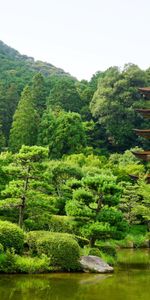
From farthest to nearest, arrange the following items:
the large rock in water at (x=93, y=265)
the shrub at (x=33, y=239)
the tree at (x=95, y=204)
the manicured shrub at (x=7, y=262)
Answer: the tree at (x=95, y=204) < the large rock in water at (x=93, y=265) < the shrub at (x=33, y=239) < the manicured shrub at (x=7, y=262)

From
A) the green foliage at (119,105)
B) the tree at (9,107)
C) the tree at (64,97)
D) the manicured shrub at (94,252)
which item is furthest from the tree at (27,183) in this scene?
the tree at (64,97)

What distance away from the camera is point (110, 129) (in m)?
49.6

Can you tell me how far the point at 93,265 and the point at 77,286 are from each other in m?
3.11

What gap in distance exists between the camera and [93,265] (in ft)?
49.1

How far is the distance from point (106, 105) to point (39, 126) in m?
8.82

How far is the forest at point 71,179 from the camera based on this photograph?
14.6 m

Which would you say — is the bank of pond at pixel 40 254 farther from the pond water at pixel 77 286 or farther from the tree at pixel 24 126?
the tree at pixel 24 126

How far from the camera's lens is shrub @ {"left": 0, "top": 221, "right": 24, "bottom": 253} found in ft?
45.8

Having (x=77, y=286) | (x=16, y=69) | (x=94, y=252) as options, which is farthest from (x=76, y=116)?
(x=16, y=69)

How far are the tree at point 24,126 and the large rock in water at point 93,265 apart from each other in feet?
90.7

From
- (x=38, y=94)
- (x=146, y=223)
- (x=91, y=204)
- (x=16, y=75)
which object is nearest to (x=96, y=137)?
(x=38, y=94)

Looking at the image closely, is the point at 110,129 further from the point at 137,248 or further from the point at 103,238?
the point at 103,238

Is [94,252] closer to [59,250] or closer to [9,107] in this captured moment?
[59,250]

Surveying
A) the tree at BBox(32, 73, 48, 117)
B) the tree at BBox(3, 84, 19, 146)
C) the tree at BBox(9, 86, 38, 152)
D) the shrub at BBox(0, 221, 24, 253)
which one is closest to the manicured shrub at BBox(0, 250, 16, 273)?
the shrub at BBox(0, 221, 24, 253)
